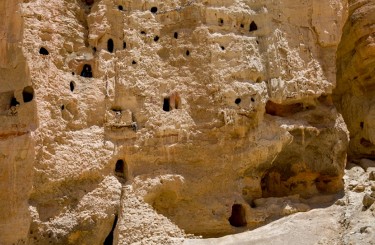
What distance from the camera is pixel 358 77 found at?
19250 millimetres

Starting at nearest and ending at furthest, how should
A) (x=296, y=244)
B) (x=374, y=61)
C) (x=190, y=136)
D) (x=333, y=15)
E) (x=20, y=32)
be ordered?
(x=296, y=244), (x=20, y=32), (x=190, y=136), (x=333, y=15), (x=374, y=61)

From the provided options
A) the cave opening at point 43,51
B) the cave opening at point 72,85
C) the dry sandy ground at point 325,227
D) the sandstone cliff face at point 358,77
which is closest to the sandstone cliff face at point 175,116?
the cave opening at point 72,85

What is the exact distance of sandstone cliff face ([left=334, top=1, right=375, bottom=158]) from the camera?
18531mm

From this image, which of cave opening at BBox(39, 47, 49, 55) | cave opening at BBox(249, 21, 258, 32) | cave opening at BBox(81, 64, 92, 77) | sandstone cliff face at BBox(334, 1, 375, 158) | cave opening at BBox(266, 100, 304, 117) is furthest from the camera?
sandstone cliff face at BBox(334, 1, 375, 158)

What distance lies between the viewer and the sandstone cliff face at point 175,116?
14172 mm

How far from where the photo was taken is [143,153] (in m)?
15.1

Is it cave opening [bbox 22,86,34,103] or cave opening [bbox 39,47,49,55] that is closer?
cave opening [bbox 22,86,34,103]

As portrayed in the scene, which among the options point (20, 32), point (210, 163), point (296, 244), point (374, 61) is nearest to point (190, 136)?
point (210, 163)

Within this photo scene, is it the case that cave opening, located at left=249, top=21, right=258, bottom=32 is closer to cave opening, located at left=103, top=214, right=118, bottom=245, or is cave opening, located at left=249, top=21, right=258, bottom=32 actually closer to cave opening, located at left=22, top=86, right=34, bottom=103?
cave opening, located at left=22, top=86, right=34, bottom=103

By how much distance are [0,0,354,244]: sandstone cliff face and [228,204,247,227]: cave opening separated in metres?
0.04

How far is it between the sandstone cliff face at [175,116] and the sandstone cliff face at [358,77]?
214cm

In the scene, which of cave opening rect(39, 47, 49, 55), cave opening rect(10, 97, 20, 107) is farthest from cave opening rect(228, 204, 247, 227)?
cave opening rect(39, 47, 49, 55)

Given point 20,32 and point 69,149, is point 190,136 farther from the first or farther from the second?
point 20,32

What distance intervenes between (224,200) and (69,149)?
4407mm
